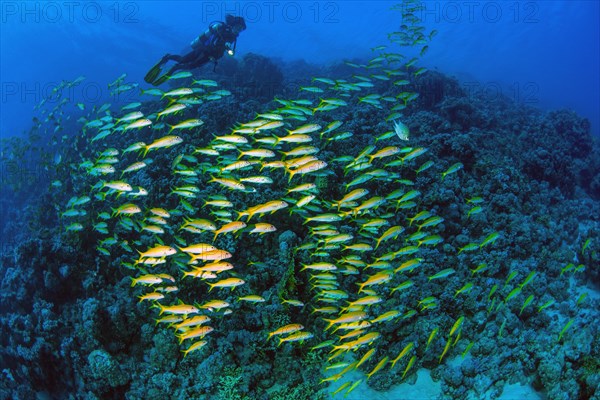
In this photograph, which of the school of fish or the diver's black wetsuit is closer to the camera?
the school of fish

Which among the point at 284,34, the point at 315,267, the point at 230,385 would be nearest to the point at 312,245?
the point at 315,267

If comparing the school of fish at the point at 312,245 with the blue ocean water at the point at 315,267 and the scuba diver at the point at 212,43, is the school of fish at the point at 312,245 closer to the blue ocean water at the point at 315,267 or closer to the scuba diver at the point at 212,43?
the blue ocean water at the point at 315,267

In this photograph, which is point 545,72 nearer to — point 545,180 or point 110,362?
point 545,180

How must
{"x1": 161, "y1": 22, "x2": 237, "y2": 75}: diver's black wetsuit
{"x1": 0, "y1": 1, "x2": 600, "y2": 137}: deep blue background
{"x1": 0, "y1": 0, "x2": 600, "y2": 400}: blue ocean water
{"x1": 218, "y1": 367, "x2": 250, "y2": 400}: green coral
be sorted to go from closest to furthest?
{"x1": 218, "y1": 367, "x2": 250, "y2": 400}: green coral → {"x1": 0, "y1": 0, "x2": 600, "y2": 400}: blue ocean water → {"x1": 161, "y1": 22, "x2": 237, "y2": 75}: diver's black wetsuit → {"x1": 0, "y1": 1, "x2": 600, "y2": 137}: deep blue background

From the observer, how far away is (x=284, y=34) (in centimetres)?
5256

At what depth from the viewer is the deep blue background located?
150ft

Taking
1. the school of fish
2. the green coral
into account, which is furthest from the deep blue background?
the green coral

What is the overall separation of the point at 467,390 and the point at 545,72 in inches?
3235

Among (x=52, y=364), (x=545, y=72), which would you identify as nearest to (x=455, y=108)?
(x=52, y=364)

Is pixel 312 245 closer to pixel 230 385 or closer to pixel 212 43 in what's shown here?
pixel 230 385

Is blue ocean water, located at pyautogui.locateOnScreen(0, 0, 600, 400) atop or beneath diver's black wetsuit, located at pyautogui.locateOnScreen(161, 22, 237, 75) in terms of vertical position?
beneath

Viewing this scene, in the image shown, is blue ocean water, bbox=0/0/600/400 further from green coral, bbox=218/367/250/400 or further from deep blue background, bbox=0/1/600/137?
deep blue background, bbox=0/1/600/137

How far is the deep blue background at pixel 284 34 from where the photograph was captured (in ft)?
150

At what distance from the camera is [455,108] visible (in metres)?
12.9
